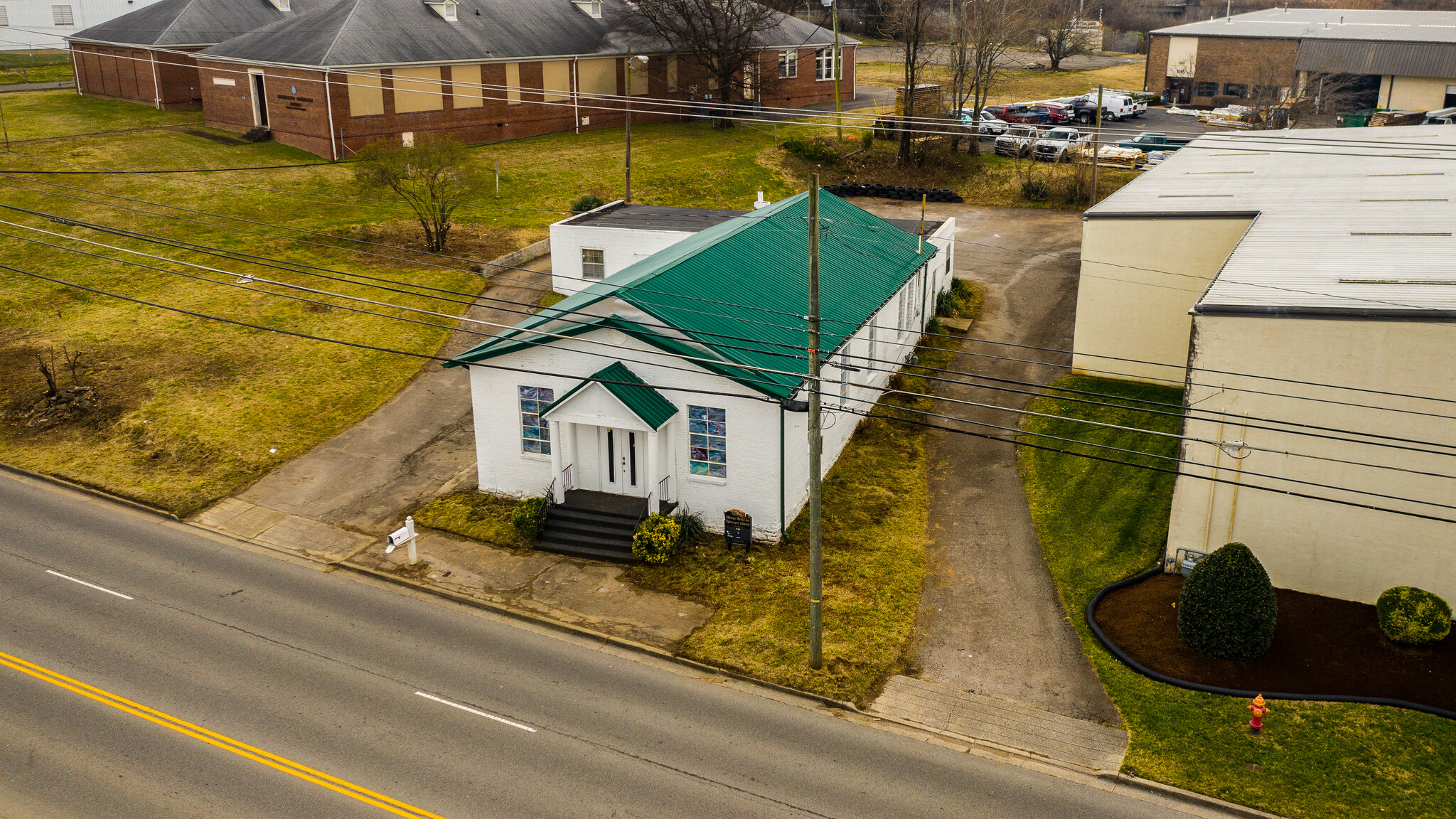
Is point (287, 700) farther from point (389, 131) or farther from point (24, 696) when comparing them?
point (389, 131)

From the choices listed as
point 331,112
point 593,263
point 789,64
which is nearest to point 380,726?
point 593,263

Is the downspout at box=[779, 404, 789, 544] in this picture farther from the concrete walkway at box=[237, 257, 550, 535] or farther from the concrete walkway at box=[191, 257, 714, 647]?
the concrete walkway at box=[237, 257, 550, 535]

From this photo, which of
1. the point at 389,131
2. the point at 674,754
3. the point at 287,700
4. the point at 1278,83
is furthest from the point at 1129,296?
the point at 1278,83

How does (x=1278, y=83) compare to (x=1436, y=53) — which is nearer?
(x=1436, y=53)

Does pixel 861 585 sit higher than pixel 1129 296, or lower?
lower

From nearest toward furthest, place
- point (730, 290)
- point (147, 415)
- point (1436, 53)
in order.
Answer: point (730, 290) → point (147, 415) → point (1436, 53)

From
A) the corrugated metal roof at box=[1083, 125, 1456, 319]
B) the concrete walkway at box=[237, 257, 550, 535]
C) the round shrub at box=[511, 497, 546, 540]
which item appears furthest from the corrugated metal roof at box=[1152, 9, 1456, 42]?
the round shrub at box=[511, 497, 546, 540]

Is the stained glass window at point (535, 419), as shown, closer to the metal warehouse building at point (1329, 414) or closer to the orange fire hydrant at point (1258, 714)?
the metal warehouse building at point (1329, 414)

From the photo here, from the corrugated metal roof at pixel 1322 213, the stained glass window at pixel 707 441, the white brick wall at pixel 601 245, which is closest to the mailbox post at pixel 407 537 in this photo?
the stained glass window at pixel 707 441
